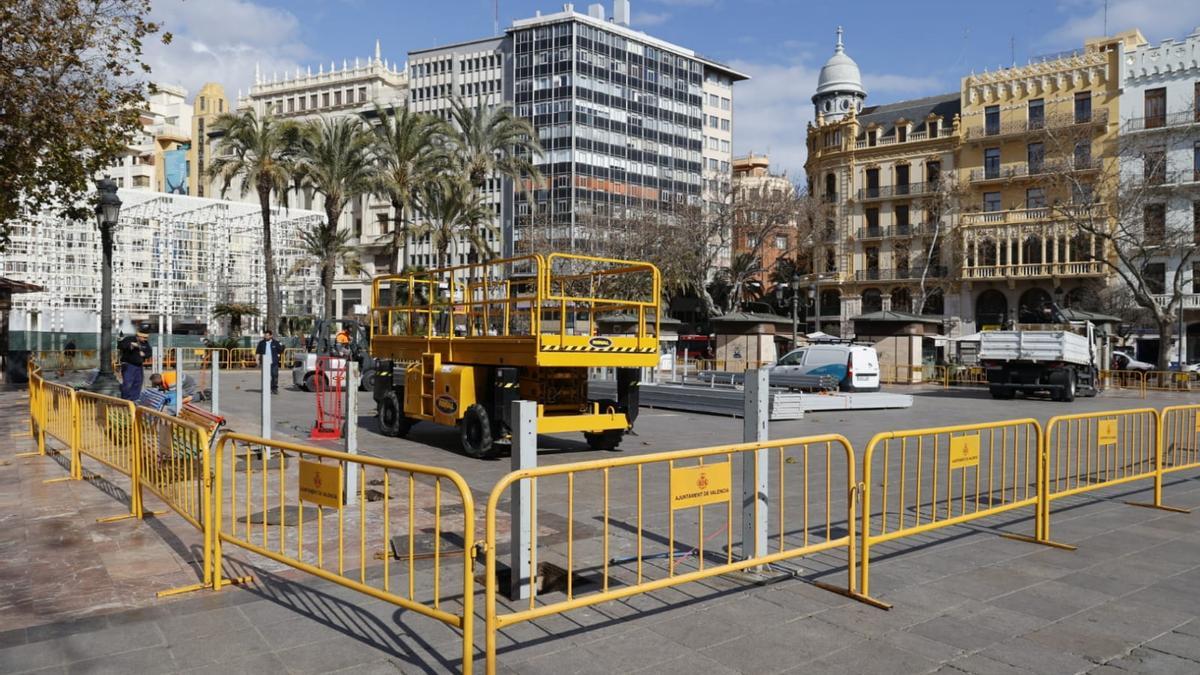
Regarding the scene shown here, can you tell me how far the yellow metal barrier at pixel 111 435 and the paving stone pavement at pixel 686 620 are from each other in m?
0.53

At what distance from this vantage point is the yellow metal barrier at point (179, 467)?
A: 552cm

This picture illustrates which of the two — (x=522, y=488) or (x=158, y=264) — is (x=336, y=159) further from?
(x=522, y=488)

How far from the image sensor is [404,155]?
31.9m

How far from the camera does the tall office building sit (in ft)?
244

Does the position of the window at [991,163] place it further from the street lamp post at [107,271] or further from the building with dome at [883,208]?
the street lamp post at [107,271]

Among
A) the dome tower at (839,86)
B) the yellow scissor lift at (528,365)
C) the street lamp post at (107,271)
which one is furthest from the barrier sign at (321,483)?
the dome tower at (839,86)

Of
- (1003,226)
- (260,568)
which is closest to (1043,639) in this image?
(260,568)

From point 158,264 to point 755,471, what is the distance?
186 ft

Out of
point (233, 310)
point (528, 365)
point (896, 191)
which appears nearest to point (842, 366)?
point (528, 365)

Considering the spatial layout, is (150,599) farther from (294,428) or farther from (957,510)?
(294,428)

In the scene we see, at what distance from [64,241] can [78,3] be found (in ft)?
129

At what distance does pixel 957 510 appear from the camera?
8656 mm

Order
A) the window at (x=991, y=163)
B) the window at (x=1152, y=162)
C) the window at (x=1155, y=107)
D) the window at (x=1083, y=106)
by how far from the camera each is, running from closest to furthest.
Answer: the window at (x=1152, y=162), the window at (x=1155, y=107), the window at (x=1083, y=106), the window at (x=991, y=163)

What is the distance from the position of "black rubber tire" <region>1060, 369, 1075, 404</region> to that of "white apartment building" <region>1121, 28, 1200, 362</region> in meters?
26.6
